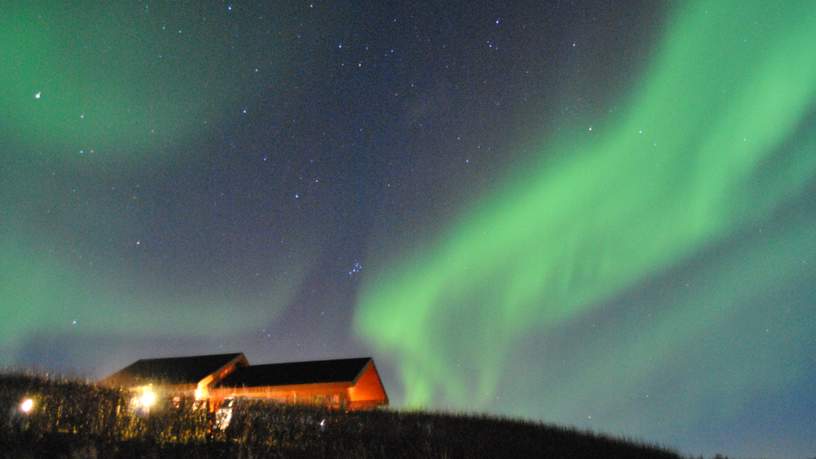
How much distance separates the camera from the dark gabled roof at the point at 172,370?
3662 centimetres

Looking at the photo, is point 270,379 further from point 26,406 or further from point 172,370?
point 26,406

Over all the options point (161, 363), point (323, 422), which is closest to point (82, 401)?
point (323, 422)

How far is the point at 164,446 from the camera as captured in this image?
1241 centimetres

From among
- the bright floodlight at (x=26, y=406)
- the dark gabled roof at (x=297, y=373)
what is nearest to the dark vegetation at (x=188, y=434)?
the bright floodlight at (x=26, y=406)

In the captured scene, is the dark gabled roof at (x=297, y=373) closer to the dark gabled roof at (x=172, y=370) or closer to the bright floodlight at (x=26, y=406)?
the dark gabled roof at (x=172, y=370)

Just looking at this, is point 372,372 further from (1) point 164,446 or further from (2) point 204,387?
(1) point 164,446

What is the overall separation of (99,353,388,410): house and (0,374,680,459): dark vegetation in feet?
48.0

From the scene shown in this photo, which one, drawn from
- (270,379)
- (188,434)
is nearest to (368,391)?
(270,379)

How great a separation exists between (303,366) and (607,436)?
18.2 metres

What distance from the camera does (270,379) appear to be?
119ft

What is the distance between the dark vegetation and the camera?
467 inches

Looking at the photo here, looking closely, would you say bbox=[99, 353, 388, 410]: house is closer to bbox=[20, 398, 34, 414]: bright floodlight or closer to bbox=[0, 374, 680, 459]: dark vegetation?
bbox=[0, 374, 680, 459]: dark vegetation

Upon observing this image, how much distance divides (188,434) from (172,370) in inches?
1077

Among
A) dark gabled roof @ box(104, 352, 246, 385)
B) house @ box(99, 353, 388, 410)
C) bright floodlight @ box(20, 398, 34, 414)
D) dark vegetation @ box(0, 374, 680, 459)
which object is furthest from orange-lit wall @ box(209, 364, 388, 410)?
bright floodlight @ box(20, 398, 34, 414)
